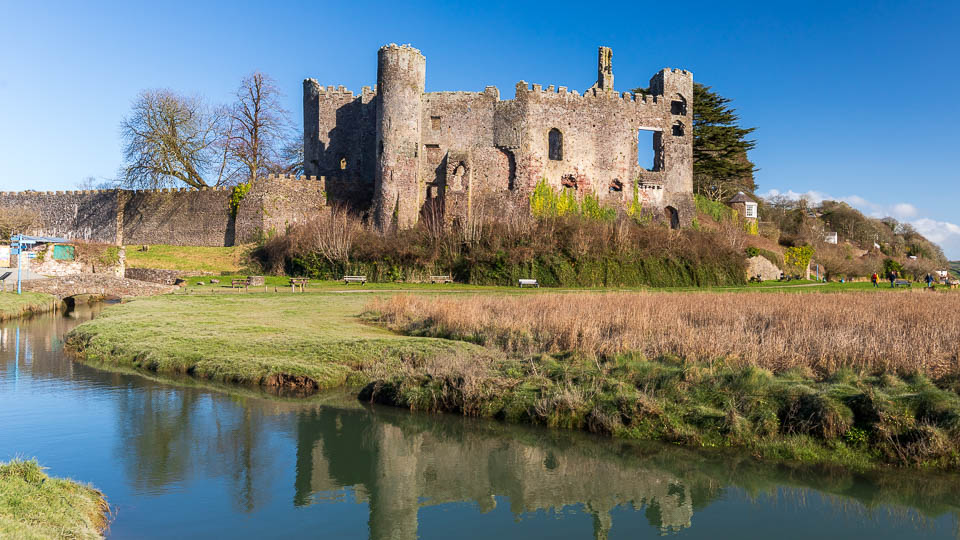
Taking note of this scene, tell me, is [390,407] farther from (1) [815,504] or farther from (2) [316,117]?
(2) [316,117]

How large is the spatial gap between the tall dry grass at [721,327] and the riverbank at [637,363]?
0.06 meters

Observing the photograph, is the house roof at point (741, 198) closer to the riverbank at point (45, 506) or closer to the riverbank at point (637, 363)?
the riverbank at point (637, 363)

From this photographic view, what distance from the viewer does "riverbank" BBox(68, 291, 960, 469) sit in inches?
436

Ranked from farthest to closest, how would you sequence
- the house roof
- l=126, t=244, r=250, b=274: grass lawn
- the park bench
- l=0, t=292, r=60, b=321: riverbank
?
the house roof → l=126, t=244, r=250, b=274: grass lawn → the park bench → l=0, t=292, r=60, b=321: riverbank

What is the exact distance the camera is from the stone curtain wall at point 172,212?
42.0 metres

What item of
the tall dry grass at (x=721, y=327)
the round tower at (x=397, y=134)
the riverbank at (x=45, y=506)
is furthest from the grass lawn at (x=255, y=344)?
the round tower at (x=397, y=134)

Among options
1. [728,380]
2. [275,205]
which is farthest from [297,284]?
[728,380]

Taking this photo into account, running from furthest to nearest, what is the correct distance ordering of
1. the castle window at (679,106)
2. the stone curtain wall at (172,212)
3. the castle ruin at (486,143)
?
the castle window at (679,106), the stone curtain wall at (172,212), the castle ruin at (486,143)

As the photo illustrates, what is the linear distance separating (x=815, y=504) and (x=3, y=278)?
1419 inches

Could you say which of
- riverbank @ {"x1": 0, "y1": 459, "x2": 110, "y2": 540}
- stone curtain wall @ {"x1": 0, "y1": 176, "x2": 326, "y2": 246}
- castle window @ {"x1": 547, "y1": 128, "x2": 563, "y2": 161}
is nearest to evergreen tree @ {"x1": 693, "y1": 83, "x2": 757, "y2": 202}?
castle window @ {"x1": 547, "y1": 128, "x2": 563, "y2": 161}

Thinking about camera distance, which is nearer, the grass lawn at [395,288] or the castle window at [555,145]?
the grass lawn at [395,288]

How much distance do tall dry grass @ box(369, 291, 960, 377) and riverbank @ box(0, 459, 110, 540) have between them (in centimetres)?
932

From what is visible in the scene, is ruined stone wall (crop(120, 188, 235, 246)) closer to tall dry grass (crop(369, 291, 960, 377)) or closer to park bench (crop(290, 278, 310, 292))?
park bench (crop(290, 278, 310, 292))

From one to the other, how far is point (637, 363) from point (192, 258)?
1285 inches
